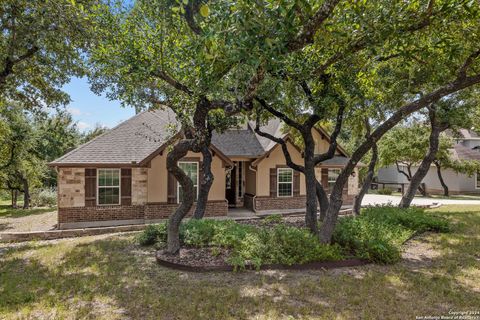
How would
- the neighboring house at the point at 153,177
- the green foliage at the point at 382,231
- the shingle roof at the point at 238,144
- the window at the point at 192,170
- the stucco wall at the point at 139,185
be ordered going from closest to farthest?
the green foliage at the point at 382,231
the neighboring house at the point at 153,177
the stucco wall at the point at 139,185
the window at the point at 192,170
the shingle roof at the point at 238,144

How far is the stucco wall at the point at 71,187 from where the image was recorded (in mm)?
13055

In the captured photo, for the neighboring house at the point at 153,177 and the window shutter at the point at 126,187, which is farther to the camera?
the window shutter at the point at 126,187

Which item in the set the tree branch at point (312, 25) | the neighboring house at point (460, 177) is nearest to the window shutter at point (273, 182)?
the tree branch at point (312, 25)

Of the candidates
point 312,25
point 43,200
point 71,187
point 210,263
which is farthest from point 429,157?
point 43,200

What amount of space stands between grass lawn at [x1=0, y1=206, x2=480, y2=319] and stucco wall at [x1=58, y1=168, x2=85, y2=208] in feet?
17.3

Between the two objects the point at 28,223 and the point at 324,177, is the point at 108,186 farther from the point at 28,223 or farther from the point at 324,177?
the point at 324,177

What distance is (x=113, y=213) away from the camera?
1368cm

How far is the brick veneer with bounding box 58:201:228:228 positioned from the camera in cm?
1309

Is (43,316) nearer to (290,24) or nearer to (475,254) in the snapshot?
(290,24)

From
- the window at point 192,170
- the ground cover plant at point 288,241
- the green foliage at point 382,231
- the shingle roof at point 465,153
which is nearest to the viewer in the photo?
the ground cover plant at point 288,241

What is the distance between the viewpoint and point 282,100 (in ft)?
31.6

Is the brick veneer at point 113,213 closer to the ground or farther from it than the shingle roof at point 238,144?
closer to the ground

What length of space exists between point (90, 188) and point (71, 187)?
2.43ft

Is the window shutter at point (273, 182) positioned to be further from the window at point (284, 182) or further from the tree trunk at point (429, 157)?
the tree trunk at point (429, 157)
